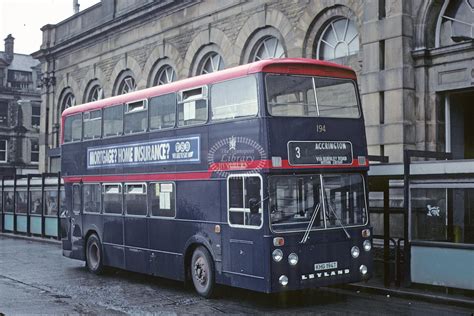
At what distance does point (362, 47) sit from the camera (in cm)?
1723

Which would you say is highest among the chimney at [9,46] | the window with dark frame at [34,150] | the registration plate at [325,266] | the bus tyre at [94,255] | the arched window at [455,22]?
the chimney at [9,46]

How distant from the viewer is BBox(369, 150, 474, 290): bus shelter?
36.2 feet

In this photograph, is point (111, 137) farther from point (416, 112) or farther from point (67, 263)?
point (416, 112)

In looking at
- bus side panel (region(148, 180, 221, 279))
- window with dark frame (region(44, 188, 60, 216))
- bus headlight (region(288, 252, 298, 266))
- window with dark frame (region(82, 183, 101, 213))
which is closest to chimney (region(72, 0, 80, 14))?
window with dark frame (region(44, 188, 60, 216))

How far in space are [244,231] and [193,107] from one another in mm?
2817

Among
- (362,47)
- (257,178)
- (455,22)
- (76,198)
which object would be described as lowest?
(76,198)

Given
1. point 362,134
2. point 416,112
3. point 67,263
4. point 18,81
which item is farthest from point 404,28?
point 18,81

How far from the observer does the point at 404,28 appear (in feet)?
52.8

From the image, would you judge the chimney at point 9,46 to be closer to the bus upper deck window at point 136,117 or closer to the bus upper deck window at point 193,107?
the bus upper deck window at point 136,117

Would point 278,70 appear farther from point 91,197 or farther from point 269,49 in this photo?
point 269,49

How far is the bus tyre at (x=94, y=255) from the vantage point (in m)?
15.5

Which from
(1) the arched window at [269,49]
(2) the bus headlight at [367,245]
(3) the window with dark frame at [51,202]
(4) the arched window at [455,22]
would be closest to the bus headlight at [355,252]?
(2) the bus headlight at [367,245]

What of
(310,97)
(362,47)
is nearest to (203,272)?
(310,97)

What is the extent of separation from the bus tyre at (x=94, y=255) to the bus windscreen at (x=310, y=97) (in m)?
6.98
